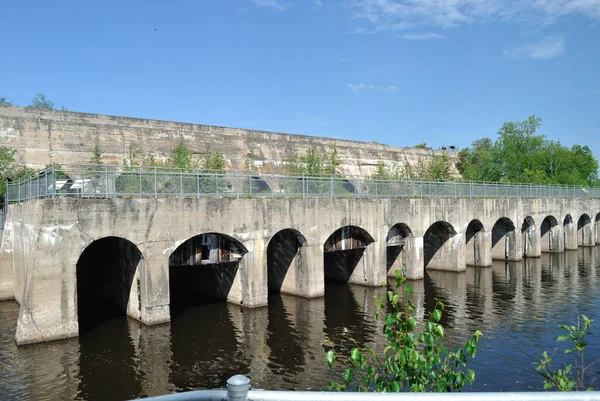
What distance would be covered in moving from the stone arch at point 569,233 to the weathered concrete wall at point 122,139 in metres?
20.3

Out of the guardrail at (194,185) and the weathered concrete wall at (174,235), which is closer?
the weathered concrete wall at (174,235)

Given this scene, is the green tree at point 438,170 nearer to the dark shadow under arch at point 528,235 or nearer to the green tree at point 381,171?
the green tree at point 381,171

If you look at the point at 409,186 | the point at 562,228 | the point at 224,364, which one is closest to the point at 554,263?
the point at 562,228

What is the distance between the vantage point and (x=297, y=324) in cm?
1789

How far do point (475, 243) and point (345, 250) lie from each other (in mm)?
10941

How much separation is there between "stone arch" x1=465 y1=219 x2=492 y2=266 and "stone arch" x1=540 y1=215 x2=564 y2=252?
11509 millimetres

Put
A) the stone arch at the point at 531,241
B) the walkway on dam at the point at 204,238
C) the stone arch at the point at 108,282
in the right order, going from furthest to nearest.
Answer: the stone arch at the point at 531,241 → the stone arch at the point at 108,282 → the walkway on dam at the point at 204,238

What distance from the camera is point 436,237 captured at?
99.0ft

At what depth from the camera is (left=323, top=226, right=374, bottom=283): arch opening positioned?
23.4 metres

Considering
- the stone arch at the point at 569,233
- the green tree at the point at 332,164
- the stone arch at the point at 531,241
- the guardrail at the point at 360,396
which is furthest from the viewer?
the green tree at the point at 332,164

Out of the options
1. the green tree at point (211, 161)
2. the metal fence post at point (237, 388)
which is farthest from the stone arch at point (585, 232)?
the metal fence post at point (237, 388)

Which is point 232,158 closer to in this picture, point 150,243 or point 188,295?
point 188,295

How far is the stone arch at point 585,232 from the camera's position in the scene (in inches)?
1770

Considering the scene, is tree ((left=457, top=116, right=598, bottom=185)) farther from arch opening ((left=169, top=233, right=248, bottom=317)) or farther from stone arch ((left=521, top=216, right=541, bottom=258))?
arch opening ((left=169, top=233, right=248, bottom=317))
